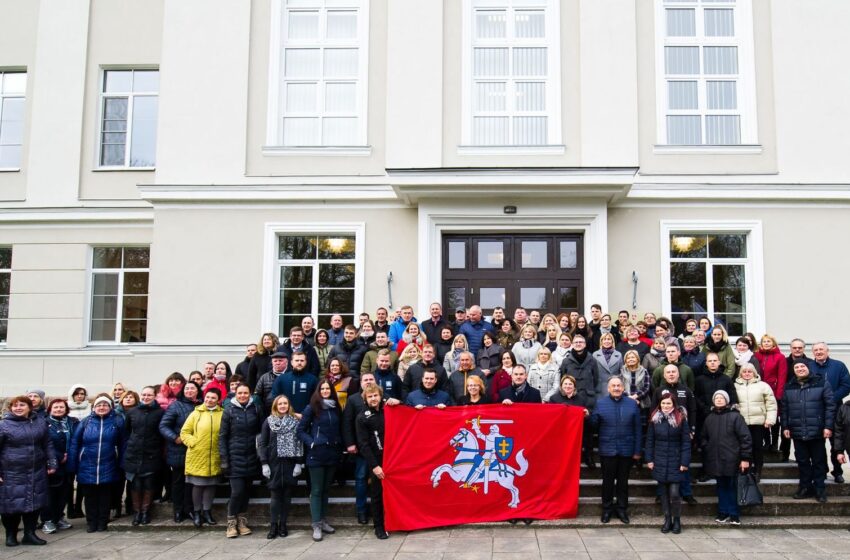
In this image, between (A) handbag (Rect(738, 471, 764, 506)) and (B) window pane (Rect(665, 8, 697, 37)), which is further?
(B) window pane (Rect(665, 8, 697, 37))

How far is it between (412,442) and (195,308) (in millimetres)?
6270

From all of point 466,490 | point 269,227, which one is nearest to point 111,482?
point 466,490

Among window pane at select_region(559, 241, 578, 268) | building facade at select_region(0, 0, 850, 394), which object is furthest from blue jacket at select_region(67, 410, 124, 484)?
window pane at select_region(559, 241, 578, 268)

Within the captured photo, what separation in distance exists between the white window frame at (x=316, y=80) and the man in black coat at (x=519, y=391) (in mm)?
6236

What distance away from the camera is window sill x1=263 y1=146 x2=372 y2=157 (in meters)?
13.2

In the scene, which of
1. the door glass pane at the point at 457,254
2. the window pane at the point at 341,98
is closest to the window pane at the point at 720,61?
the door glass pane at the point at 457,254

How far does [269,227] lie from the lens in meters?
13.1

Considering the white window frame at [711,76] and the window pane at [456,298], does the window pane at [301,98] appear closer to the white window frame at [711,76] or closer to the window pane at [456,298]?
the window pane at [456,298]

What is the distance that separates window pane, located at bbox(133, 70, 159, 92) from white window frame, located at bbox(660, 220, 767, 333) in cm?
1140

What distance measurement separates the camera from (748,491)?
26.8ft

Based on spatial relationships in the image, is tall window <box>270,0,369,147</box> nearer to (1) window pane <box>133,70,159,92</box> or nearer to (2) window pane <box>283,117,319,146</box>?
(2) window pane <box>283,117,319,146</box>

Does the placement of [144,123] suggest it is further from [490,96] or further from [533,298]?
[533,298]

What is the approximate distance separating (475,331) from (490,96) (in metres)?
5.22

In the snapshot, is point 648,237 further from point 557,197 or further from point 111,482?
point 111,482
